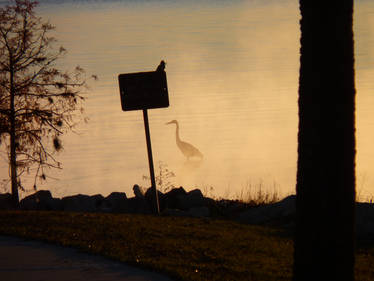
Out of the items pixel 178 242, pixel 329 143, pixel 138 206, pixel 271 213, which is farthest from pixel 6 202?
pixel 329 143

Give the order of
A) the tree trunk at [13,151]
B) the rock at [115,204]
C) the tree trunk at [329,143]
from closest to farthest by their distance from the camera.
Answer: the tree trunk at [329,143]
the rock at [115,204]
the tree trunk at [13,151]

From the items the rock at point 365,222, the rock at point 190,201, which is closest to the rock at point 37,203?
the rock at point 190,201

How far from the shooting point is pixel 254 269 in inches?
445

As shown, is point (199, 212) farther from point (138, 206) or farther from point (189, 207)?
point (138, 206)

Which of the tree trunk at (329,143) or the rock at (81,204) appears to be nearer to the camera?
the tree trunk at (329,143)

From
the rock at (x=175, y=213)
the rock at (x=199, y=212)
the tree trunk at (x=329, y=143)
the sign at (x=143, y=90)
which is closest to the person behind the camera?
the tree trunk at (x=329, y=143)

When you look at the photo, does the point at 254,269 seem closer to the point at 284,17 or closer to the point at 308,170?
the point at 308,170

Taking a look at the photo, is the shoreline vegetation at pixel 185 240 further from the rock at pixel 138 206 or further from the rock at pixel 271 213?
the rock at pixel 138 206

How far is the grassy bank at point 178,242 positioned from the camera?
1089cm

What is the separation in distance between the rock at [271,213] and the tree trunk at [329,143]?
915 centimetres

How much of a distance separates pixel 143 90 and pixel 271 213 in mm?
3964

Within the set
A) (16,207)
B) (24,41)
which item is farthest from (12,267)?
(24,41)

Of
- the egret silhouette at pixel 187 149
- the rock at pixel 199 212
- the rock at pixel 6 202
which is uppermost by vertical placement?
the egret silhouette at pixel 187 149

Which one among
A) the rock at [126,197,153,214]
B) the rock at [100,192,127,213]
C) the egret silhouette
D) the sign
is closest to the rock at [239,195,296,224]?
the rock at [126,197,153,214]
